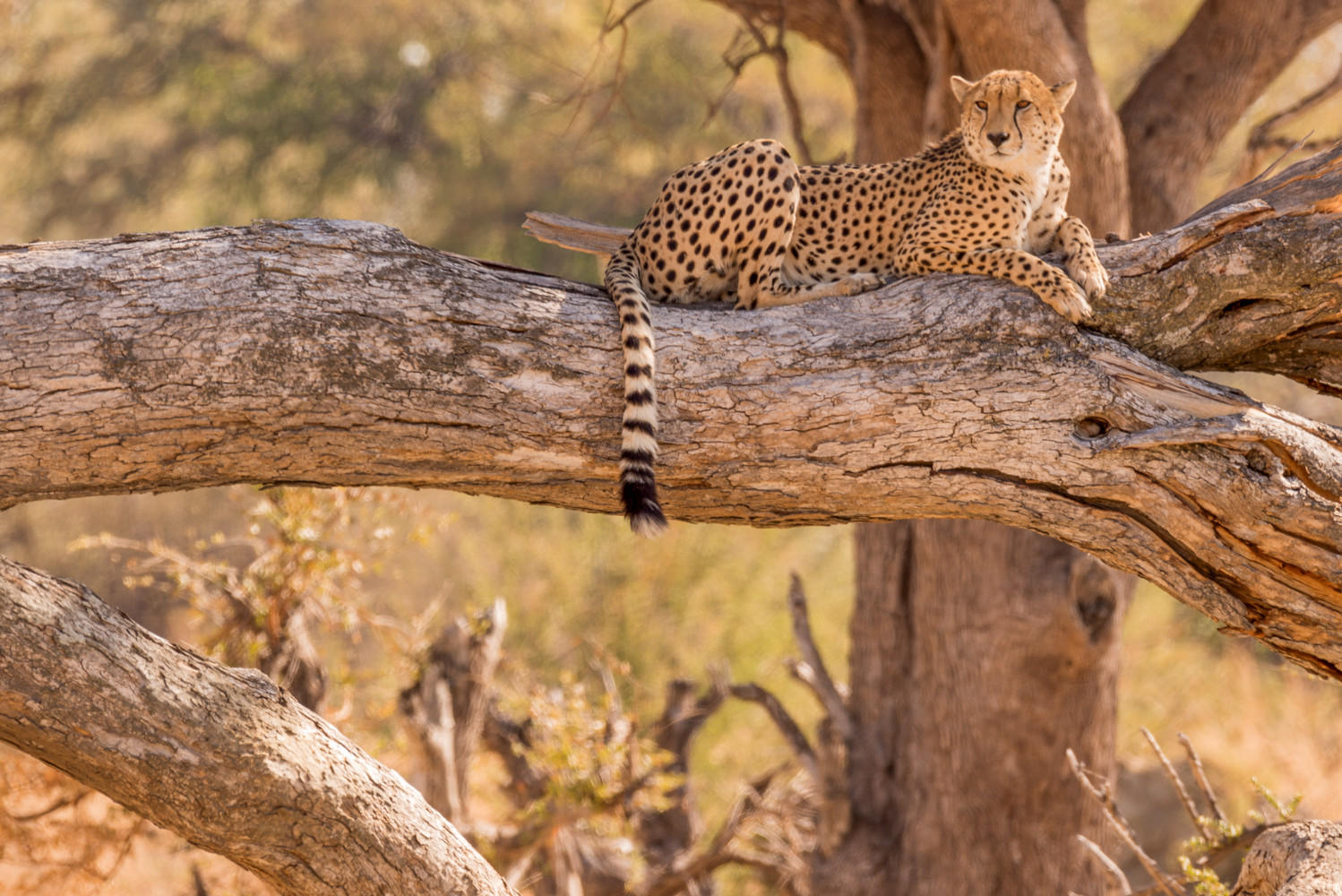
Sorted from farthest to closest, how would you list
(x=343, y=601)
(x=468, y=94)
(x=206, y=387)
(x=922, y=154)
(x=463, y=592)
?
(x=468, y=94), (x=463, y=592), (x=343, y=601), (x=922, y=154), (x=206, y=387)

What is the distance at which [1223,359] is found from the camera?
346 centimetres

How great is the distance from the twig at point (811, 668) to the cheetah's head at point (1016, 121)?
2.16 m

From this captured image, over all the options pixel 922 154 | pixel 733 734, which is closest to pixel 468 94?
pixel 733 734

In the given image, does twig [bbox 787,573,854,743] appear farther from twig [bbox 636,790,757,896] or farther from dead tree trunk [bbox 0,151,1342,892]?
dead tree trunk [bbox 0,151,1342,892]

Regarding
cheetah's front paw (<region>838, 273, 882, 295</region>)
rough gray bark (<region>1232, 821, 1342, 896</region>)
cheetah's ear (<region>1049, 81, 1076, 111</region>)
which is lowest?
rough gray bark (<region>1232, 821, 1342, 896</region>)

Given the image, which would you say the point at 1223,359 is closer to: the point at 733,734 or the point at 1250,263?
the point at 1250,263

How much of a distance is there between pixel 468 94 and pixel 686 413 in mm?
10218

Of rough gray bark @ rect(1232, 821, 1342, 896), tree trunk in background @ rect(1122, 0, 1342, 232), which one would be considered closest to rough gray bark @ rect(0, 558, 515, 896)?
rough gray bark @ rect(1232, 821, 1342, 896)

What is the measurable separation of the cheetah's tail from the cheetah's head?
1.36 m

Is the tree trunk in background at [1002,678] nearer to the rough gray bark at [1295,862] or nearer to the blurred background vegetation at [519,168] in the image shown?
the rough gray bark at [1295,862]

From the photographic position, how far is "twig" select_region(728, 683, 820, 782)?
5.66 meters

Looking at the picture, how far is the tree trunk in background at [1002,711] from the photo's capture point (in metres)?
5.14

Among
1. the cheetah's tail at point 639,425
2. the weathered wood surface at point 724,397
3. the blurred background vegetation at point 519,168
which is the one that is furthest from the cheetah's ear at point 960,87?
the blurred background vegetation at point 519,168

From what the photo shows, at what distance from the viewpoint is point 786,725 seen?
5.77 m
